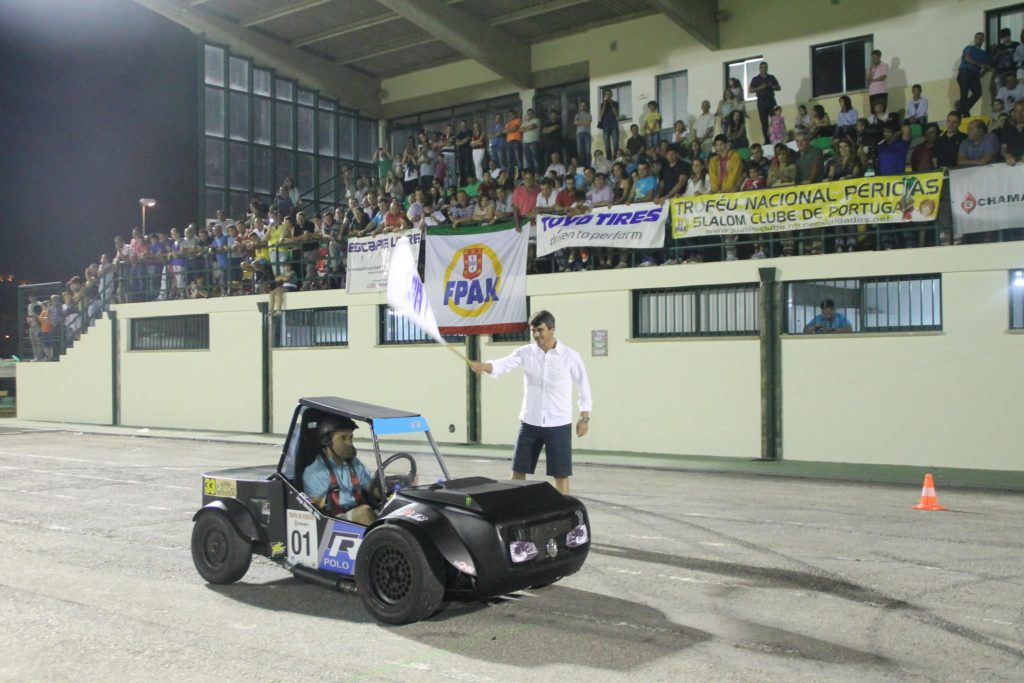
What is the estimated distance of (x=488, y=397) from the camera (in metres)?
20.3

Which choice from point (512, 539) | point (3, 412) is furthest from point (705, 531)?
point (3, 412)

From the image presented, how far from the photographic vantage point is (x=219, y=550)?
24.6ft

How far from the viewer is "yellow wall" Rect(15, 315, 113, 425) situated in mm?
28641

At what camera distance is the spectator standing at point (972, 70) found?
19.5 m

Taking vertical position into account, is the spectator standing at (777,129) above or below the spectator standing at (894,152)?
above

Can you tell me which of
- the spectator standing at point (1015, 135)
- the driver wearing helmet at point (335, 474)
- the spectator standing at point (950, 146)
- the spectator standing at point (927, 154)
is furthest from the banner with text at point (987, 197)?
the driver wearing helmet at point (335, 474)

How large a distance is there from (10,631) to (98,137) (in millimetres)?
39207

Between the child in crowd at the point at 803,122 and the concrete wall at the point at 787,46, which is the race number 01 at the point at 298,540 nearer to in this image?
the child in crowd at the point at 803,122

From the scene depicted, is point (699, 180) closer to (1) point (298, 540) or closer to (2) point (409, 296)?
(2) point (409, 296)

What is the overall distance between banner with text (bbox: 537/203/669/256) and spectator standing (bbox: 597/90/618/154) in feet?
21.2

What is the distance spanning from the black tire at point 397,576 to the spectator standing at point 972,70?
57.2 ft

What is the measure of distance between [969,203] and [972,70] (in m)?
5.97

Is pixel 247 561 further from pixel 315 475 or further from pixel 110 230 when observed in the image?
pixel 110 230

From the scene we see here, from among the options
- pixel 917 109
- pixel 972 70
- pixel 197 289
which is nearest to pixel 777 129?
pixel 917 109
